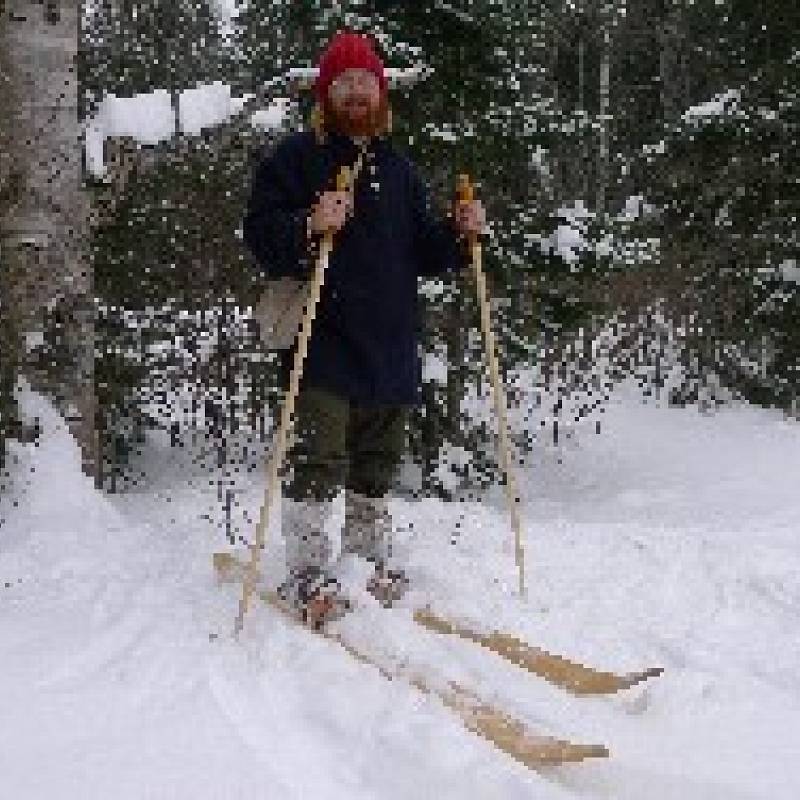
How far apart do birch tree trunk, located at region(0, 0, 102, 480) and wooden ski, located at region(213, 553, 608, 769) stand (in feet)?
9.31

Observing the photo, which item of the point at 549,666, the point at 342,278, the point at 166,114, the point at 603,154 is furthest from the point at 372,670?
the point at 603,154

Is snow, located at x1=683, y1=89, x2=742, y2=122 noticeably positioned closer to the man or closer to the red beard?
the man

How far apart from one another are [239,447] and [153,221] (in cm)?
266

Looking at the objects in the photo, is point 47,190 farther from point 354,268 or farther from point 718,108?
point 718,108

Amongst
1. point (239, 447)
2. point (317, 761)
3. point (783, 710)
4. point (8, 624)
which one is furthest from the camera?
point (239, 447)

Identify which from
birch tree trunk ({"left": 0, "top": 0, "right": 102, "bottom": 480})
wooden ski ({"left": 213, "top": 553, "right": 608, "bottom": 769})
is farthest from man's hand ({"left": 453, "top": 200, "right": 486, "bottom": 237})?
birch tree trunk ({"left": 0, "top": 0, "right": 102, "bottom": 480})

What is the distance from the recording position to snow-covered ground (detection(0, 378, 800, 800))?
3.39 m

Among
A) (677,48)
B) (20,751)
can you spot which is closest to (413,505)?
(20,751)

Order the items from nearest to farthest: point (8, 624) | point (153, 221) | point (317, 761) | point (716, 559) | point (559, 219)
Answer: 1. point (317, 761)
2. point (8, 624)
3. point (716, 559)
4. point (153, 221)
5. point (559, 219)

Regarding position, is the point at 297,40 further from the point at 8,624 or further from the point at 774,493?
the point at 8,624

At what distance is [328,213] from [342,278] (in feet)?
1.30

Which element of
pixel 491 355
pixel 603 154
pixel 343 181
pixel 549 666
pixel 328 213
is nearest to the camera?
pixel 549 666

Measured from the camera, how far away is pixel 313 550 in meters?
4.96

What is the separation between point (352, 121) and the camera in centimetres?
493
